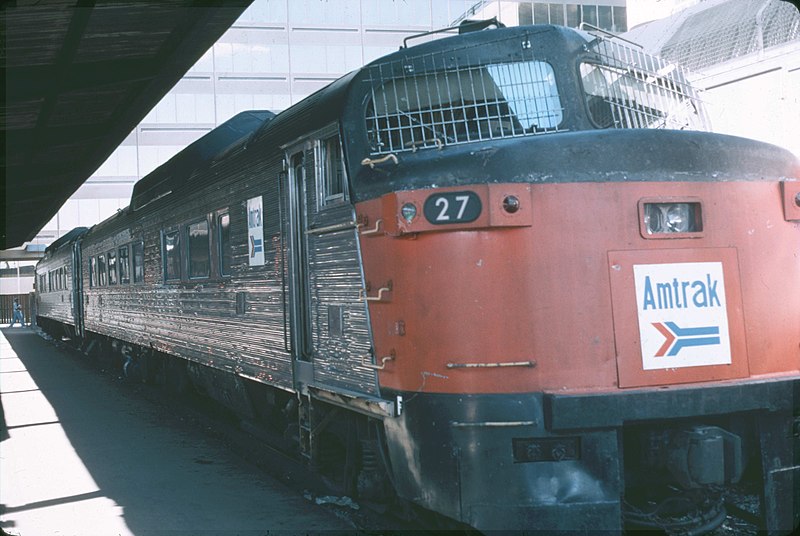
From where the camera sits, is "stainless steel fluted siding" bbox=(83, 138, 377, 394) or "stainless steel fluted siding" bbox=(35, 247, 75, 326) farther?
"stainless steel fluted siding" bbox=(35, 247, 75, 326)

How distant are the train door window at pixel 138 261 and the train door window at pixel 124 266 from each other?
0.50 metres

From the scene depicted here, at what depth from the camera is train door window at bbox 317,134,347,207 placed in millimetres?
5726

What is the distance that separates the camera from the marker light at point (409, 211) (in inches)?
189

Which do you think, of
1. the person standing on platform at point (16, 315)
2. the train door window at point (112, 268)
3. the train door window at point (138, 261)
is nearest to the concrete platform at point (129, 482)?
the train door window at point (138, 261)

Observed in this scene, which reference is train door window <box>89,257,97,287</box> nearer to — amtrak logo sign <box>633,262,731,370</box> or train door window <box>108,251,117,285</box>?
train door window <box>108,251,117,285</box>

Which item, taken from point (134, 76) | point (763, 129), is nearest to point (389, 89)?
point (134, 76)

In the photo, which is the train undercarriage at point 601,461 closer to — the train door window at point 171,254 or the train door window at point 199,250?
the train door window at point 199,250

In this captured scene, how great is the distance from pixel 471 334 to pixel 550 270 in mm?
516

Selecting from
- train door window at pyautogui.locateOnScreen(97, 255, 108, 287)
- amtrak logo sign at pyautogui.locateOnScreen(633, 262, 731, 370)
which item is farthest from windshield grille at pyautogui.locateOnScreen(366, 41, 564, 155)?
train door window at pyautogui.locateOnScreen(97, 255, 108, 287)

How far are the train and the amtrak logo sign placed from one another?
0.01 meters

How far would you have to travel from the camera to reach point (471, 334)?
4723 millimetres

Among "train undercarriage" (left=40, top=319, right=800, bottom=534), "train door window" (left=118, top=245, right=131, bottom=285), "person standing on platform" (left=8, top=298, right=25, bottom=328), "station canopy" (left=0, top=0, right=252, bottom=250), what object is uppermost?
"station canopy" (left=0, top=0, right=252, bottom=250)

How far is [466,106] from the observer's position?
542 centimetres

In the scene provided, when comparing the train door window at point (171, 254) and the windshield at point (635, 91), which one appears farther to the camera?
the train door window at point (171, 254)
